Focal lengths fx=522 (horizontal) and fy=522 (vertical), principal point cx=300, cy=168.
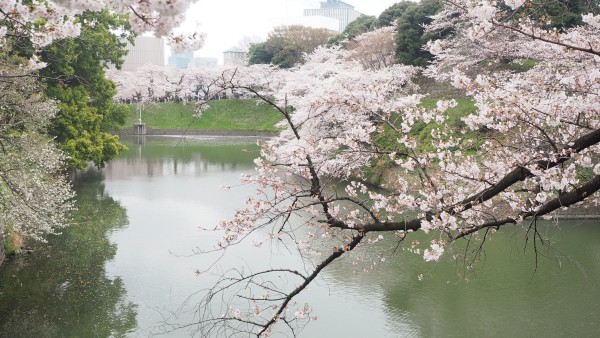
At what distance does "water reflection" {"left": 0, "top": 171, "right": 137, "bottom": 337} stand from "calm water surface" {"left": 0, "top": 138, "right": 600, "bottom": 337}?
1 cm

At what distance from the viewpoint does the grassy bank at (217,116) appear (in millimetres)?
33213

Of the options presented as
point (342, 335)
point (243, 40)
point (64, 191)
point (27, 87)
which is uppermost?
point (243, 40)

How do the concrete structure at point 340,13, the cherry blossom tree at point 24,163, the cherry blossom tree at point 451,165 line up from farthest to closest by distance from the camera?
the concrete structure at point 340,13 → the cherry blossom tree at point 24,163 → the cherry blossom tree at point 451,165

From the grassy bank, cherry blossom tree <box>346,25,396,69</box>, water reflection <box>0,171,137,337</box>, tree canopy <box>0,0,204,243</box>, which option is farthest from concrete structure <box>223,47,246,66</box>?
water reflection <box>0,171,137,337</box>

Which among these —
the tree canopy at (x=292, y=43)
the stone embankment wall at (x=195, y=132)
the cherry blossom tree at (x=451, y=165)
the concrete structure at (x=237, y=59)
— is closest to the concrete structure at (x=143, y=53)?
the concrete structure at (x=237, y=59)

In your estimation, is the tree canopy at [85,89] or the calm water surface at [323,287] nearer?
the calm water surface at [323,287]

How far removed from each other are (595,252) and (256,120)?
2601 centimetres

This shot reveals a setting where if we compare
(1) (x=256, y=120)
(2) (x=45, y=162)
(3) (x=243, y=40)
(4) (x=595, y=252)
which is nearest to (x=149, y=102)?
(1) (x=256, y=120)

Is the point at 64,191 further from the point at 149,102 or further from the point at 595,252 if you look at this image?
the point at 149,102

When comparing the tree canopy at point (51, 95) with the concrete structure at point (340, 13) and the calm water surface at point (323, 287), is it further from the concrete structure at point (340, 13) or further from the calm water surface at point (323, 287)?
the concrete structure at point (340, 13)

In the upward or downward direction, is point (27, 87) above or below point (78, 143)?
A: above

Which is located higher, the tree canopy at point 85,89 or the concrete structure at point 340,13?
the concrete structure at point 340,13

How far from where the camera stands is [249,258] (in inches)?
341

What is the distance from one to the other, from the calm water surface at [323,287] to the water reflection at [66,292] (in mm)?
15
